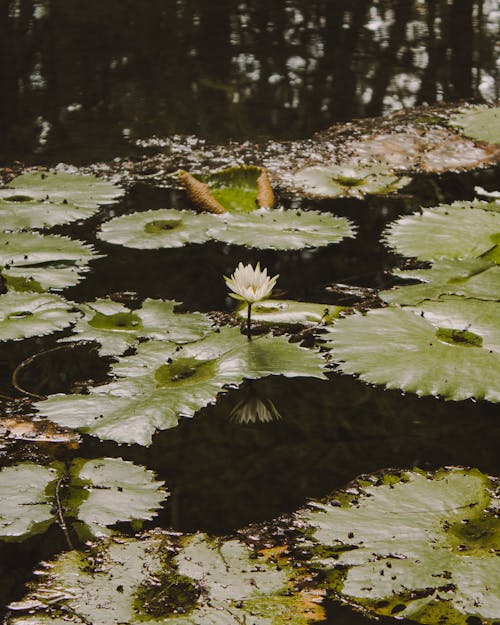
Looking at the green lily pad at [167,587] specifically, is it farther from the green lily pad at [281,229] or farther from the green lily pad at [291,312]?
the green lily pad at [281,229]

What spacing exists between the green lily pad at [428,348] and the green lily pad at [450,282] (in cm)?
5

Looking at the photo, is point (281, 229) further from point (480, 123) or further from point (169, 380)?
point (480, 123)

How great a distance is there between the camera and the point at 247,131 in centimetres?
329

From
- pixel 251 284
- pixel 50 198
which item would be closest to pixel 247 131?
pixel 50 198

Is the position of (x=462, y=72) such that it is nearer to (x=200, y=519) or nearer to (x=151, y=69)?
(x=151, y=69)

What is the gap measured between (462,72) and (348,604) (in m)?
3.44

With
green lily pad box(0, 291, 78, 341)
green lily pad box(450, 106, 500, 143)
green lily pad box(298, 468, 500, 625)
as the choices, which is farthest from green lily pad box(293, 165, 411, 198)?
green lily pad box(298, 468, 500, 625)

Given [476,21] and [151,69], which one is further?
[476,21]

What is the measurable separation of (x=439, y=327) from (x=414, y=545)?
687mm

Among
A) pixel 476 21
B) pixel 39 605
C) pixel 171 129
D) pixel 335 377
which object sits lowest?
pixel 39 605

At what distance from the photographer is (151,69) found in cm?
413

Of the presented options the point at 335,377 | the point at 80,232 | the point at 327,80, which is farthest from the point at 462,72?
the point at 335,377

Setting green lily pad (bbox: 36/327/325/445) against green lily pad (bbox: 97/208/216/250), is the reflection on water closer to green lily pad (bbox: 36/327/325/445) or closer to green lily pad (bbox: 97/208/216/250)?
green lily pad (bbox: 97/208/216/250)

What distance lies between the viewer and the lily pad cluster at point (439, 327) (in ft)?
5.03
